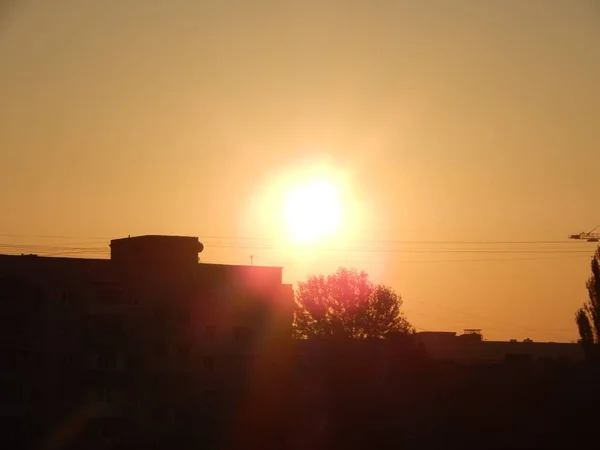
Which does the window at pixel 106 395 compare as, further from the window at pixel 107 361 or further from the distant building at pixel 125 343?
the window at pixel 107 361

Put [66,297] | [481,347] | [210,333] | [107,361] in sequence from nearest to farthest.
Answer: [107,361]
[66,297]
[210,333]
[481,347]

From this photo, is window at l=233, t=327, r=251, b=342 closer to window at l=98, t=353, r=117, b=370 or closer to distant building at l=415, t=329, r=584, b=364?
window at l=98, t=353, r=117, b=370

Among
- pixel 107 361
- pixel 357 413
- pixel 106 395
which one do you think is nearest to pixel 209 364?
pixel 107 361

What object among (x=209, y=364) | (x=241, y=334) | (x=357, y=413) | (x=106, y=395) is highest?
(x=241, y=334)

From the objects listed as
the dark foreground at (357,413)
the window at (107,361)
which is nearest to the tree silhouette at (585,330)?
the dark foreground at (357,413)

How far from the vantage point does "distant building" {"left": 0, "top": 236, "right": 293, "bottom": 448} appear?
161ft

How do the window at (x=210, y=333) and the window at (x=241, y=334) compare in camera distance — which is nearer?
the window at (x=210, y=333)

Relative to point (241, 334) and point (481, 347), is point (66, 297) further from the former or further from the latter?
point (481, 347)

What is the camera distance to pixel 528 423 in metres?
50.0

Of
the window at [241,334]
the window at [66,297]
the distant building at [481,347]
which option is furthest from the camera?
the distant building at [481,347]

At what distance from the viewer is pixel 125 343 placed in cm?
5259

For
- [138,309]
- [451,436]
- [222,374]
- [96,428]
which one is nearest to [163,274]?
[138,309]

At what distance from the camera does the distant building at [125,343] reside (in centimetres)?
4894

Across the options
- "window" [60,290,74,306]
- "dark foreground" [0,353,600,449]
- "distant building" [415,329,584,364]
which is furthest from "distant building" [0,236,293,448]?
"distant building" [415,329,584,364]
